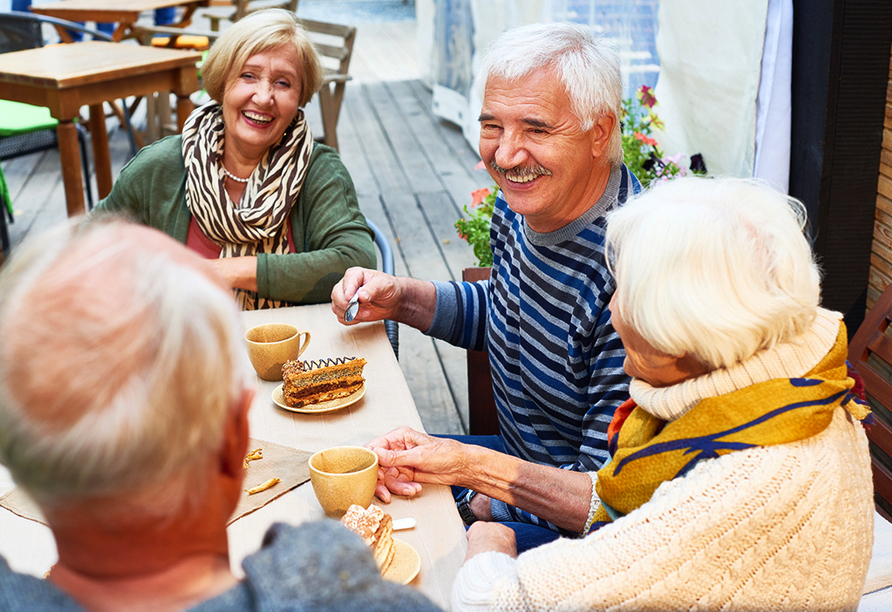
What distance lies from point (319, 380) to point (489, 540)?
1.64 feet

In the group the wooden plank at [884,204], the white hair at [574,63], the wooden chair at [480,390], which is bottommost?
the wooden chair at [480,390]

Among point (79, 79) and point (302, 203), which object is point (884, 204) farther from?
point (79, 79)

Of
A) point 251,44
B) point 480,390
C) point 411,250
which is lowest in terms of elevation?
point 411,250

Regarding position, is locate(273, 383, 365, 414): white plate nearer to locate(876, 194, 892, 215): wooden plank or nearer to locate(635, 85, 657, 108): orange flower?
locate(876, 194, 892, 215): wooden plank

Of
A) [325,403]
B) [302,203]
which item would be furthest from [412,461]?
[302,203]

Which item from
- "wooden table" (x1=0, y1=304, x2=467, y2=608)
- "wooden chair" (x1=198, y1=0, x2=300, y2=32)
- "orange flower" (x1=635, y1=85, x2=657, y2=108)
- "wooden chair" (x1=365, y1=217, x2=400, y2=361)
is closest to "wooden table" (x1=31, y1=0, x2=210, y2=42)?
"wooden chair" (x1=198, y1=0, x2=300, y2=32)

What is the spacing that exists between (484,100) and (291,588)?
131 cm

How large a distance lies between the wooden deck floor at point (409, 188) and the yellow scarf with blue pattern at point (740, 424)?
198 cm

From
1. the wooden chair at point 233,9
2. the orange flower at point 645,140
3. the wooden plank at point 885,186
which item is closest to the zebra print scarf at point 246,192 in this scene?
the orange flower at point 645,140

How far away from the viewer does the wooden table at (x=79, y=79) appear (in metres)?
3.57

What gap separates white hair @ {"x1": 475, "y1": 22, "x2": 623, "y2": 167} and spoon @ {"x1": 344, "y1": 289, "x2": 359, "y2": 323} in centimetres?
56

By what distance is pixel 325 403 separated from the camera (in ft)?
5.04

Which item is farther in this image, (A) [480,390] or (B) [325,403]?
(A) [480,390]

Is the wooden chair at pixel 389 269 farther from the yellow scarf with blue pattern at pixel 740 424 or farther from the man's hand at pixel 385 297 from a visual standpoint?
the yellow scarf with blue pattern at pixel 740 424
